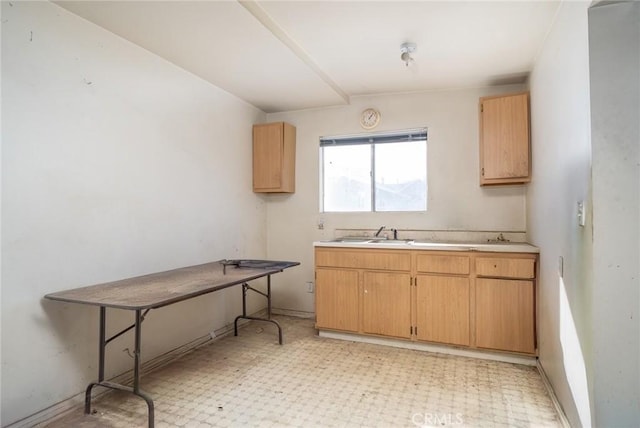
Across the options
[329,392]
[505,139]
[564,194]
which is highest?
[505,139]

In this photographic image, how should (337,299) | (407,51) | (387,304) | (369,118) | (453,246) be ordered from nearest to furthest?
(407,51)
(453,246)
(387,304)
(337,299)
(369,118)

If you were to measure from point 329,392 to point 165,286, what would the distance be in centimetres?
129

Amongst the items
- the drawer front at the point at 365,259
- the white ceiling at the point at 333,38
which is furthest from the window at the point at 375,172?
the drawer front at the point at 365,259

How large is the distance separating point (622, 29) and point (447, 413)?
85.4 inches

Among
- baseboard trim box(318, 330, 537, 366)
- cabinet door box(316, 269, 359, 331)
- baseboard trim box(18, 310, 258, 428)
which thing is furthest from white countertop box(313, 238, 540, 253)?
baseboard trim box(18, 310, 258, 428)

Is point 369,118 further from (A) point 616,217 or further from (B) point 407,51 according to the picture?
(A) point 616,217

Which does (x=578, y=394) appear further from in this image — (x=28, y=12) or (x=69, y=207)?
(x=28, y=12)

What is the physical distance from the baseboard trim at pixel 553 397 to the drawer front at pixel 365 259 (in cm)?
121

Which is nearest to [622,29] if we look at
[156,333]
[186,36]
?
[186,36]

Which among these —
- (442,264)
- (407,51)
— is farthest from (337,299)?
(407,51)

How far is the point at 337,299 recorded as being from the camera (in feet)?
11.0

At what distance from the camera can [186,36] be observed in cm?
243

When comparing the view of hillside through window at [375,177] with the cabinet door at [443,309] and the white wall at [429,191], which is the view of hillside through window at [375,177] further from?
the cabinet door at [443,309]

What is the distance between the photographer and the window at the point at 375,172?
12.2 feet
